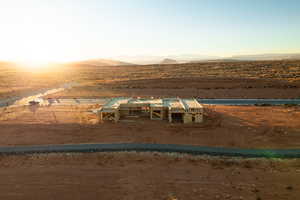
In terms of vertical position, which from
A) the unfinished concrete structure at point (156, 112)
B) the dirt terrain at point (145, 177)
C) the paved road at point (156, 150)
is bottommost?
the dirt terrain at point (145, 177)

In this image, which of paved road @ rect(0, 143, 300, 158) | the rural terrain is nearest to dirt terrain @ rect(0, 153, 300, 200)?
the rural terrain

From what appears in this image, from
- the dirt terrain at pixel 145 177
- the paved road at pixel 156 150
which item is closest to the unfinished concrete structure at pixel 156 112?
the paved road at pixel 156 150

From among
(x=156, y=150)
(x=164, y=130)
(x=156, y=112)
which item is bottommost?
(x=156, y=150)

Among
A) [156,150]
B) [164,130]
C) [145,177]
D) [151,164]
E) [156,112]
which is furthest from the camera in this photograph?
[156,112]

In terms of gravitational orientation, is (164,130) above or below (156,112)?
below

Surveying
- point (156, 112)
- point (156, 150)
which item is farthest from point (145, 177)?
point (156, 112)

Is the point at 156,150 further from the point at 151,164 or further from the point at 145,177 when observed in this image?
the point at 145,177

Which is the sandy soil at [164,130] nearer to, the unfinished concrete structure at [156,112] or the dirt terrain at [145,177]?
the unfinished concrete structure at [156,112]
